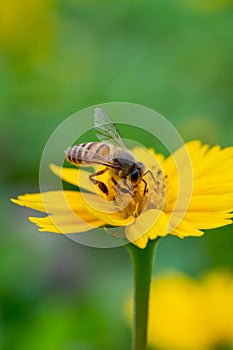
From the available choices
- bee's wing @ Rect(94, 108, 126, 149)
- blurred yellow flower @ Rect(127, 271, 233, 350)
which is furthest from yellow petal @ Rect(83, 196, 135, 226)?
blurred yellow flower @ Rect(127, 271, 233, 350)

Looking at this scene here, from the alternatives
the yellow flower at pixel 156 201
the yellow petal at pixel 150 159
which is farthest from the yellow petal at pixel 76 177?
the yellow petal at pixel 150 159

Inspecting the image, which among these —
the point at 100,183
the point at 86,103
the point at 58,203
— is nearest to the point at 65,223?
the point at 58,203

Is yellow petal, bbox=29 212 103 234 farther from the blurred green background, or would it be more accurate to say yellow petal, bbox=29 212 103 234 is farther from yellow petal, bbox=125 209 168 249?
the blurred green background

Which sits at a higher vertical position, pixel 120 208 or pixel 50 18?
pixel 50 18

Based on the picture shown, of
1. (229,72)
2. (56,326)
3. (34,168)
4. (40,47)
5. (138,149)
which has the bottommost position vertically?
(56,326)

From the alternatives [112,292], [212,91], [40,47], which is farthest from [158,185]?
[40,47]

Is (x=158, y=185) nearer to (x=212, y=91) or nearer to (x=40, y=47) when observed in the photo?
(x=212, y=91)

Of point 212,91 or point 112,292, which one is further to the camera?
point 212,91
